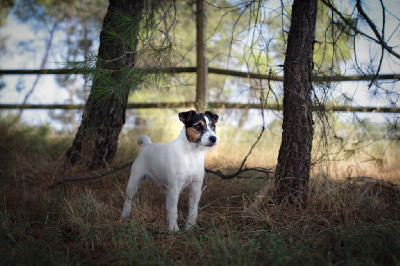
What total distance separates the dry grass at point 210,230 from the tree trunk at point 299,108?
0.16 m

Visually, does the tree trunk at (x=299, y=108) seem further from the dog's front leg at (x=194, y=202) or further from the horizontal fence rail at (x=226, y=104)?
the dog's front leg at (x=194, y=202)

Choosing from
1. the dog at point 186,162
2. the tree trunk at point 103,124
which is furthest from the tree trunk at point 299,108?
the tree trunk at point 103,124

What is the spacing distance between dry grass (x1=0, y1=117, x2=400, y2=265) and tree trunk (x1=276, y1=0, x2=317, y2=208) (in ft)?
0.52

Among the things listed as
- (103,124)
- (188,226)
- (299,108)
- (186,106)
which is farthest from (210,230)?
(186,106)

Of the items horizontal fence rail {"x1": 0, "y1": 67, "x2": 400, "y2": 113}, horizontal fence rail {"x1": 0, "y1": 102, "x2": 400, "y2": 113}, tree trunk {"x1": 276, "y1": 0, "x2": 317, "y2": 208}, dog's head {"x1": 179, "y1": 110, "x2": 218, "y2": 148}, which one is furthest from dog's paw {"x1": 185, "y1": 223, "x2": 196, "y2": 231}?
horizontal fence rail {"x1": 0, "y1": 102, "x2": 400, "y2": 113}

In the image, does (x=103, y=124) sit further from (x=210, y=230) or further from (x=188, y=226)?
(x=210, y=230)

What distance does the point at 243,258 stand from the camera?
1854 mm

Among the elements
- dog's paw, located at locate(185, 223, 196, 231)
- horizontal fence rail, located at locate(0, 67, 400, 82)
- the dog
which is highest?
horizontal fence rail, located at locate(0, 67, 400, 82)

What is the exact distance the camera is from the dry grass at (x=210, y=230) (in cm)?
189

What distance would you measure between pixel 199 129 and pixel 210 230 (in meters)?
0.83

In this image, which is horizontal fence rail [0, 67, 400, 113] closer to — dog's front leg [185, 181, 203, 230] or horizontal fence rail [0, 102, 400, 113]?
horizontal fence rail [0, 102, 400, 113]

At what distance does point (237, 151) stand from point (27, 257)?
4.54 meters

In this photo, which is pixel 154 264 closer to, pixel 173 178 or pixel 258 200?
pixel 173 178

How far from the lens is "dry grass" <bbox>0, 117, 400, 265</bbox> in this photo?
189 centimetres
